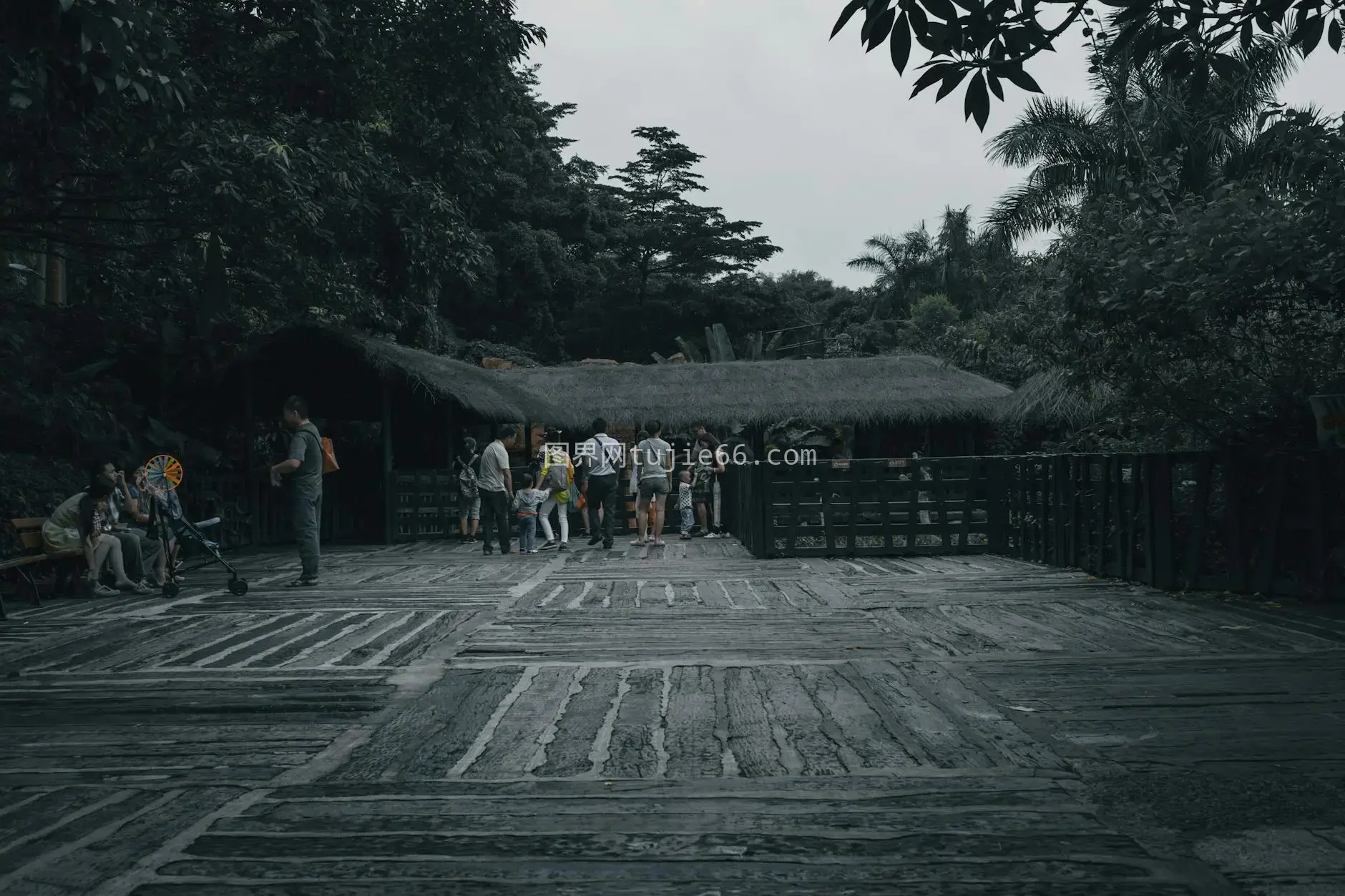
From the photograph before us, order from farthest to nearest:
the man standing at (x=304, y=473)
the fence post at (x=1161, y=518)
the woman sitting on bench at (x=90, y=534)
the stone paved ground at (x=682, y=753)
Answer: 1. the man standing at (x=304, y=473)
2. the woman sitting on bench at (x=90, y=534)
3. the fence post at (x=1161, y=518)
4. the stone paved ground at (x=682, y=753)

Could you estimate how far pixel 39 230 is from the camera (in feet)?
42.3

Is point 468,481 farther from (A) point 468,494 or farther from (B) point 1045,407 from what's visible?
(B) point 1045,407

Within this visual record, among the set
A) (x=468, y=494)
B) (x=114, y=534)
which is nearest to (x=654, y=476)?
(x=468, y=494)

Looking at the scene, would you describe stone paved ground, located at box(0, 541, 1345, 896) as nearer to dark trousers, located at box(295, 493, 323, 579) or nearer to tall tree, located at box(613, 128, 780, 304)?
dark trousers, located at box(295, 493, 323, 579)

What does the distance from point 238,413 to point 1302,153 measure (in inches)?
680

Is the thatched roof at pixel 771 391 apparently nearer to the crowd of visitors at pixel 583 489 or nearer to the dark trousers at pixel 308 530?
the crowd of visitors at pixel 583 489

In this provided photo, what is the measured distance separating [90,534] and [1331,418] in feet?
34.2

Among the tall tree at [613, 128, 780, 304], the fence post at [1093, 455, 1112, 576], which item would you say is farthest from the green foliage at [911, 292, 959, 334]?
the fence post at [1093, 455, 1112, 576]

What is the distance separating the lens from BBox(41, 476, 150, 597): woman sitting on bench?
37.8 ft

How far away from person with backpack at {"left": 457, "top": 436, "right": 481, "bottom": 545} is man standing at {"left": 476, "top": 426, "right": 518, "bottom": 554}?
2.87 meters

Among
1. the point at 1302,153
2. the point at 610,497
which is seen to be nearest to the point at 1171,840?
the point at 1302,153

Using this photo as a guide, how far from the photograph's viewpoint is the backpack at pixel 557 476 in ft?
59.4

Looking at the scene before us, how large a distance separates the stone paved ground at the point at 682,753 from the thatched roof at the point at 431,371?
10575mm

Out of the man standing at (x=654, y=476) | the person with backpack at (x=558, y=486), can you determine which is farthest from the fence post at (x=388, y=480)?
the man standing at (x=654, y=476)
